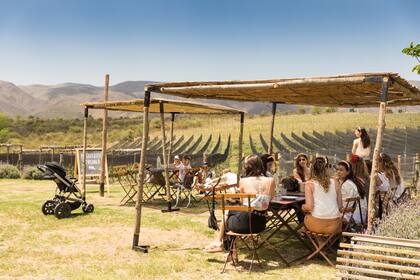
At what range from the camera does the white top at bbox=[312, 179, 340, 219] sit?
16.3 ft

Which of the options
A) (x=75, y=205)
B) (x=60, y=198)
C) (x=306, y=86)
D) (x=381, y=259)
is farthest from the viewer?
(x=75, y=205)

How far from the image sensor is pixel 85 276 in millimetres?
4770

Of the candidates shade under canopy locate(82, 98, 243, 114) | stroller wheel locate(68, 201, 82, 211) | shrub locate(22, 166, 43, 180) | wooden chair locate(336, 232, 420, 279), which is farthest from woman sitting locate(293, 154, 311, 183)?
shrub locate(22, 166, 43, 180)

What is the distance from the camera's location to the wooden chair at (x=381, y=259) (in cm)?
389

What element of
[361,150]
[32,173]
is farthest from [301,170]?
[32,173]

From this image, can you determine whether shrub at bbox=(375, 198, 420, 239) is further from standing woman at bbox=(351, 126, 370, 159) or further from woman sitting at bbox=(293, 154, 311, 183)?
standing woman at bbox=(351, 126, 370, 159)

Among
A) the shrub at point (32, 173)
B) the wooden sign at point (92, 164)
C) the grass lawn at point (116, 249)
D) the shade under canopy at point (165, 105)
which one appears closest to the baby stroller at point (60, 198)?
the grass lawn at point (116, 249)

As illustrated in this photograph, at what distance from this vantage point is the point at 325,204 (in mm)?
4988

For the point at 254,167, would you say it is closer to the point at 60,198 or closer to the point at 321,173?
the point at 321,173

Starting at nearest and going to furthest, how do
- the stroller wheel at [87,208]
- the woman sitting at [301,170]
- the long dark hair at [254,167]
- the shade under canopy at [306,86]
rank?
the shade under canopy at [306,86] < the long dark hair at [254,167] < the woman sitting at [301,170] < the stroller wheel at [87,208]

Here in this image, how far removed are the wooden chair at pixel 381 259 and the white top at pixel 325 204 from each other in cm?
63

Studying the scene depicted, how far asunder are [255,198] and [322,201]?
2.37 feet

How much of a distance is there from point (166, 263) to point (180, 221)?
2555mm

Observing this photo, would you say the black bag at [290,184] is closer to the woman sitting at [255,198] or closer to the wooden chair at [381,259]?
the woman sitting at [255,198]
